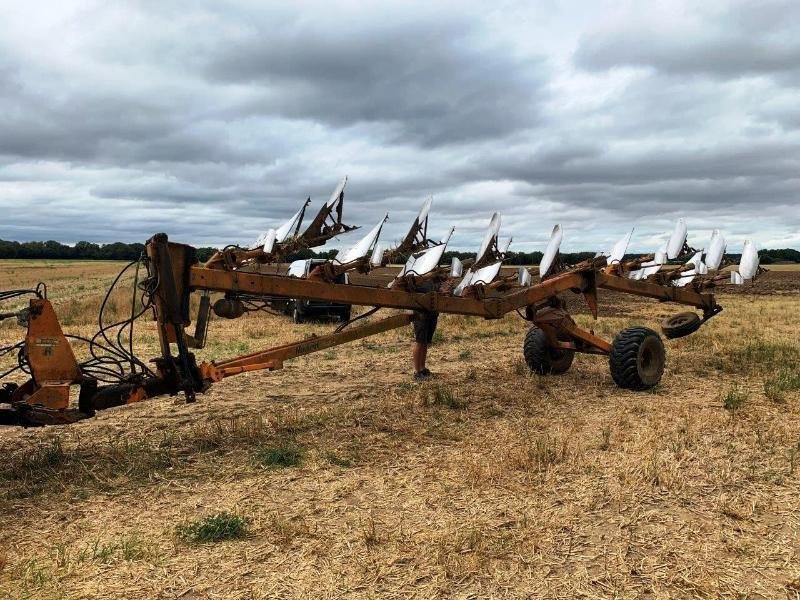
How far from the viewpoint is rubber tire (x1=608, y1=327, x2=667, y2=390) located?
28.9ft

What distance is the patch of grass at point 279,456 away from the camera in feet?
19.0

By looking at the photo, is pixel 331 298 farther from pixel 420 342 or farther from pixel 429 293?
pixel 420 342

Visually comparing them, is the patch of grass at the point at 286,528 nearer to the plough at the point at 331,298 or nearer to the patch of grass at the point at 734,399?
the plough at the point at 331,298

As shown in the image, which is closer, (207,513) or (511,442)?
(207,513)

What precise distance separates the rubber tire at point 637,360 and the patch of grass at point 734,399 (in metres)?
1.00

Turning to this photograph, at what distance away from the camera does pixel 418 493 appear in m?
5.12

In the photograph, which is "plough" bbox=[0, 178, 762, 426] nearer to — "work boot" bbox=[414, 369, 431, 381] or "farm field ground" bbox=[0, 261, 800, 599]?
"farm field ground" bbox=[0, 261, 800, 599]

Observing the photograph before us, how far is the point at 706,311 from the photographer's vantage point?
36.4ft

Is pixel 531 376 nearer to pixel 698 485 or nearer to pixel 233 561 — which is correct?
pixel 698 485

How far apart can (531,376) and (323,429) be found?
4208 millimetres

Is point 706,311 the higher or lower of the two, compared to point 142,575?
higher

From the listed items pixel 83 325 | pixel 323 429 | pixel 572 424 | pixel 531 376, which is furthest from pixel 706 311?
pixel 83 325

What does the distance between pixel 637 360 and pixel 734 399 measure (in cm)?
134

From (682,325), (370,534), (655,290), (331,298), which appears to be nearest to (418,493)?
(370,534)
